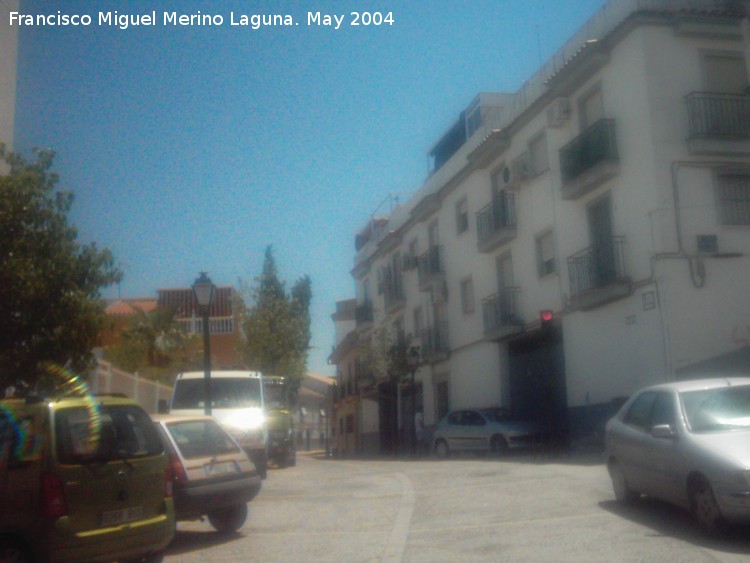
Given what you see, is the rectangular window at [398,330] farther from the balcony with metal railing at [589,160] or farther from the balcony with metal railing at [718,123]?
the balcony with metal railing at [718,123]

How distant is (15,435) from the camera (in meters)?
7.43

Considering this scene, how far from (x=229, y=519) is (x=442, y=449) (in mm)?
16520

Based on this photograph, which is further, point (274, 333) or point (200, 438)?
point (274, 333)

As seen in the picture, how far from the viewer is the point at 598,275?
21.8 meters

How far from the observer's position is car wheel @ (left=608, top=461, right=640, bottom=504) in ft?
35.5

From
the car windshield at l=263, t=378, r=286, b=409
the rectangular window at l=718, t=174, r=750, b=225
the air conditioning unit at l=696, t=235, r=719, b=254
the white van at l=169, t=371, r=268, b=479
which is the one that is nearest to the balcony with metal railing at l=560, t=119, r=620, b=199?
the rectangular window at l=718, t=174, r=750, b=225

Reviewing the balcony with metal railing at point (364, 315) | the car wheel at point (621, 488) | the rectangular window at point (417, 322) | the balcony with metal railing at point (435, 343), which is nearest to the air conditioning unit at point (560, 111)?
the balcony with metal railing at point (435, 343)

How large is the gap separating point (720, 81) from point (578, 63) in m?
3.47

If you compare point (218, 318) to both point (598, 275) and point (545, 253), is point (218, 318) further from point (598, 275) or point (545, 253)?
point (598, 275)

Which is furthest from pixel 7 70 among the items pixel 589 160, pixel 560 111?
pixel 589 160

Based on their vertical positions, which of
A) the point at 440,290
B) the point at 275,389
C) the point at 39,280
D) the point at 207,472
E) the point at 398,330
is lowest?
the point at 207,472

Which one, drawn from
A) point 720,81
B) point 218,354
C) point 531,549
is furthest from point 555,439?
point 218,354

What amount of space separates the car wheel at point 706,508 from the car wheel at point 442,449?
1753cm

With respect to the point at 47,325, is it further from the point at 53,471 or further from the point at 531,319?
the point at 531,319
